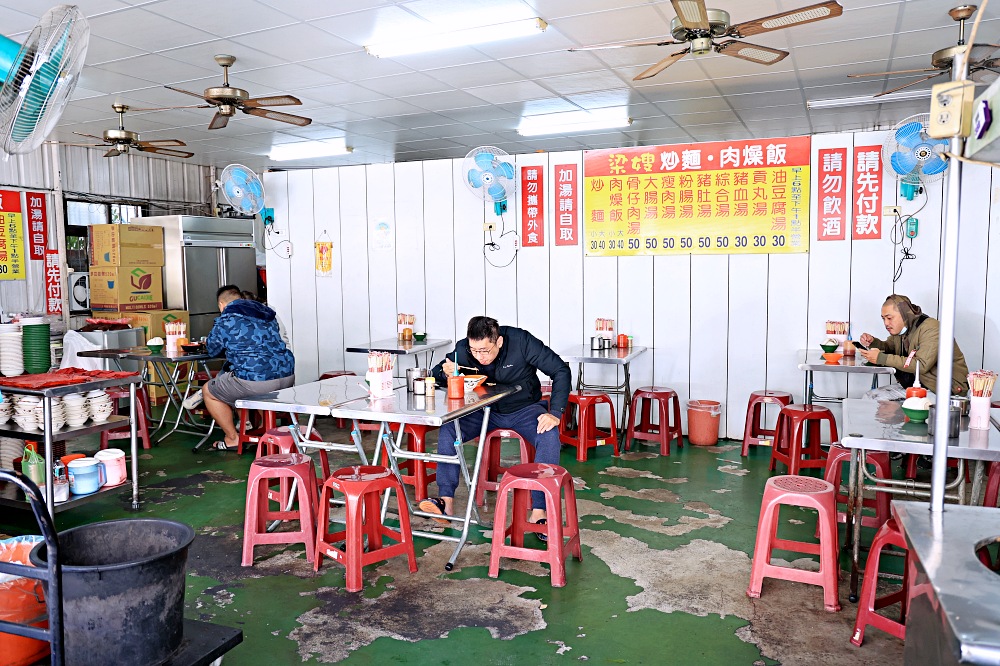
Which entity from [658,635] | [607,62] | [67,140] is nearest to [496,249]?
[607,62]

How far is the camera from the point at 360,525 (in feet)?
11.3

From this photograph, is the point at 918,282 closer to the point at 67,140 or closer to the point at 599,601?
the point at 599,601

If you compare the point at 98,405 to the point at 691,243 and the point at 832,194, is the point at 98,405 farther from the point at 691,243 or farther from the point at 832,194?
the point at 832,194

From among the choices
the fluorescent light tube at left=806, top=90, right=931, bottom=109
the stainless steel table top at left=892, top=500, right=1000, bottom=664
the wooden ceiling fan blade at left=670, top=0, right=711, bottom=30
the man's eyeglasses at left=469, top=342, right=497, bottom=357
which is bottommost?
the stainless steel table top at left=892, top=500, right=1000, bottom=664

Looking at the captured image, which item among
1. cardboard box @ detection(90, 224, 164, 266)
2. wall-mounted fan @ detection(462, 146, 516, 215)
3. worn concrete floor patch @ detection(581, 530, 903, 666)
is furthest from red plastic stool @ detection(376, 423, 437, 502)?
cardboard box @ detection(90, 224, 164, 266)

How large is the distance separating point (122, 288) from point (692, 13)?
756cm

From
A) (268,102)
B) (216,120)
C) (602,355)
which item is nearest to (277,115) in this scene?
(268,102)

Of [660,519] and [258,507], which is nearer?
[258,507]

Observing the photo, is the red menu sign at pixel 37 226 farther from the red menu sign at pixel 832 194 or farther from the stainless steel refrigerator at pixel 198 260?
the red menu sign at pixel 832 194

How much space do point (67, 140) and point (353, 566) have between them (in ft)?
25.8

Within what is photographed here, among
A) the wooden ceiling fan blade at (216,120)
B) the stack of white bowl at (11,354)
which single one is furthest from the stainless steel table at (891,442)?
the wooden ceiling fan blade at (216,120)

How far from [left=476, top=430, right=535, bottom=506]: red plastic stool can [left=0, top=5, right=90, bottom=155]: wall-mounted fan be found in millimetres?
2902

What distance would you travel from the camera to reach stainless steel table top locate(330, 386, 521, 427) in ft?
11.2

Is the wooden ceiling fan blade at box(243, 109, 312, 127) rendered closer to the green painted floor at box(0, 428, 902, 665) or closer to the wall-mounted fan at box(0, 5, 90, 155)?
the green painted floor at box(0, 428, 902, 665)
